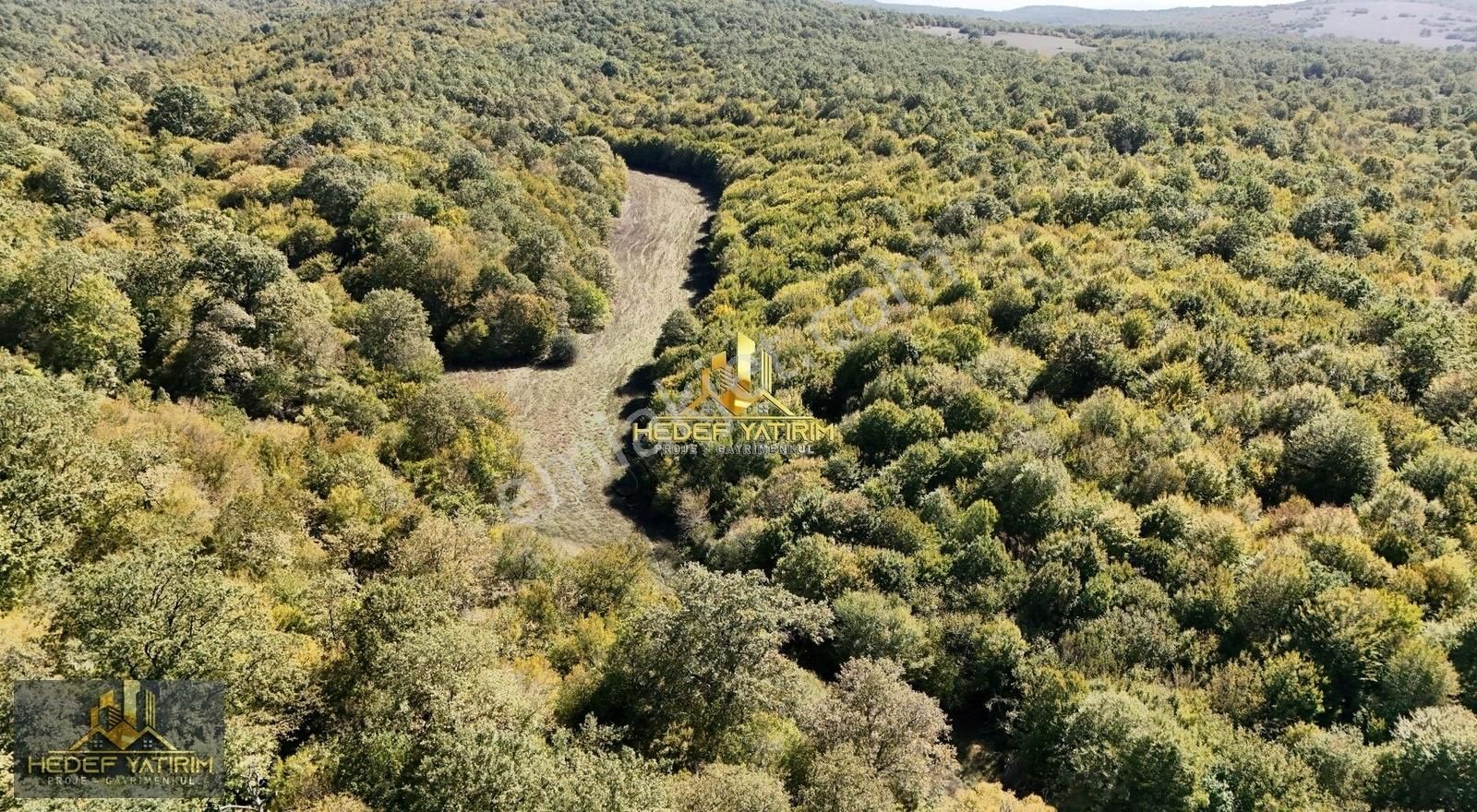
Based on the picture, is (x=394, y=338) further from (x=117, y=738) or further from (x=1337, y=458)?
(x=1337, y=458)

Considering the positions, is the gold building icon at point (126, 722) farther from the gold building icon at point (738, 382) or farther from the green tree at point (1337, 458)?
the green tree at point (1337, 458)

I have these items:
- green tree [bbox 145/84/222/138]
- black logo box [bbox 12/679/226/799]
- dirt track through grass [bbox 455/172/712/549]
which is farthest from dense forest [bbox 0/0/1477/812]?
dirt track through grass [bbox 455/172/712/549]

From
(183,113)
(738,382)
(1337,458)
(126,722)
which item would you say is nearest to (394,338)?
(738,382)

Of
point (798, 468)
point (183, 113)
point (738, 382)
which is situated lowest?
point (798, 468)

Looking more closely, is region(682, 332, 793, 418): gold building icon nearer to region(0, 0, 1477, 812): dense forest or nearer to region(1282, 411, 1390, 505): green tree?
region(0, 0, 1477, 812): dense forest

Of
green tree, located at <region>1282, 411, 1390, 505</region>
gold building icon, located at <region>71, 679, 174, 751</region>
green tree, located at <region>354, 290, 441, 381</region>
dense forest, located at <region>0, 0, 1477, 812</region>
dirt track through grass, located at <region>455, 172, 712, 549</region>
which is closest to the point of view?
gold building icon, located at <region>71, 679, 174, 751</region>

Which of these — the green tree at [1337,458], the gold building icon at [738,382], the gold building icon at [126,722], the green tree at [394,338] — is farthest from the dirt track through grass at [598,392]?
the green tree at [1337,458]
